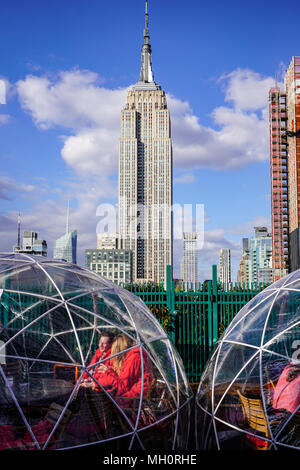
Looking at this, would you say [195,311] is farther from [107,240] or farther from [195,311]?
[107,240]

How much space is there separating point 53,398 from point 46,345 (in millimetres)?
558

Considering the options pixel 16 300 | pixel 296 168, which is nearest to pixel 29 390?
pixel 16 300

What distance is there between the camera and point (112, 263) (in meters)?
152

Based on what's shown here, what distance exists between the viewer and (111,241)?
160 metres

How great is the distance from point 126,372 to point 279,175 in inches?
3482

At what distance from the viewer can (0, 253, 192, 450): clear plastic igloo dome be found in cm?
437

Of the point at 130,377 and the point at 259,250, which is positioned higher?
the point at 259,250

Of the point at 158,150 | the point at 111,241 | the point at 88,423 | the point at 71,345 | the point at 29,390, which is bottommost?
the point at 88,423

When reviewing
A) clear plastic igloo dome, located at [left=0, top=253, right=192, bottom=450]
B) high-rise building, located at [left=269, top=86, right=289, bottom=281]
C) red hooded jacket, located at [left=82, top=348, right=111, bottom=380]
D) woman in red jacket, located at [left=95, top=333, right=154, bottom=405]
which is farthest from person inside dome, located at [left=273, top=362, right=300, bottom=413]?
high-rise building, located at [left=269, top=86, right=289, bottom=281]

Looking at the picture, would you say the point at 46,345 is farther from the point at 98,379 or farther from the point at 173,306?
the point at 173,306

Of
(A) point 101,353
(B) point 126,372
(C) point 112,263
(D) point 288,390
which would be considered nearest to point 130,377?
(B) point 126,372

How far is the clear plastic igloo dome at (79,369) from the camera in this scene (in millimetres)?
4371
